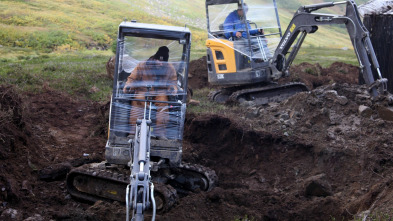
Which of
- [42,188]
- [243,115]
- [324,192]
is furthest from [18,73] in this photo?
[324,192]

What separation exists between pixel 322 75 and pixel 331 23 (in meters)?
7.36

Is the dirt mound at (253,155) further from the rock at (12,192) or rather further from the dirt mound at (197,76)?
the dirt mound at (197,76)

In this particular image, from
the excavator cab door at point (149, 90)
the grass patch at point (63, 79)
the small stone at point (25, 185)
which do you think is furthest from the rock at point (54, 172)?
the grass patch at point (63, 79)

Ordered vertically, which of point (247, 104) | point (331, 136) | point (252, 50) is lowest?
point (331, 136)

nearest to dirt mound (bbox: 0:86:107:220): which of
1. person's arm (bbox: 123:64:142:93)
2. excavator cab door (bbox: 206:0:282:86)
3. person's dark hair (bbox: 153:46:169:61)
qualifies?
person's arm (bbox: 123:64:142:93)

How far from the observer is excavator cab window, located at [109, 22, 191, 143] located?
727cm

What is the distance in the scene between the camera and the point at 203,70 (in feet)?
63.5

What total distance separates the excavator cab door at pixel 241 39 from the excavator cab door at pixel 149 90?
640cm

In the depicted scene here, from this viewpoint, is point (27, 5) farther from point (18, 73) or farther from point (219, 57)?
point (219, 57)

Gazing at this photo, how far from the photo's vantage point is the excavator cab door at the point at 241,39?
1368cm

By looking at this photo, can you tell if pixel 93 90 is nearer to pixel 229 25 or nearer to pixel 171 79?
pixel 229 25

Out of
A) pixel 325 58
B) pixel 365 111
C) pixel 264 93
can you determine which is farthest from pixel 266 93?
pixel 325 58

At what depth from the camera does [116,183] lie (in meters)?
7.56

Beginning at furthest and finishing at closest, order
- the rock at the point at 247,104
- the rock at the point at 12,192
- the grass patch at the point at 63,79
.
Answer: the grass patch at the point at 63,79, the rock at the point at 247,104, the rock at the point at 12,192
